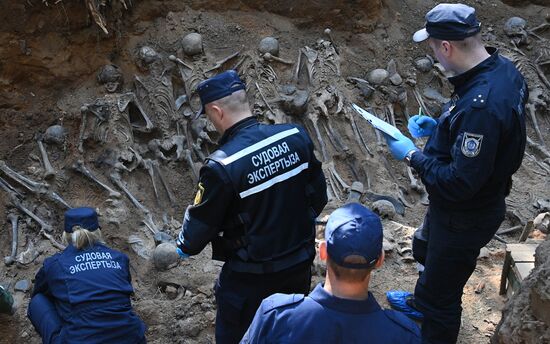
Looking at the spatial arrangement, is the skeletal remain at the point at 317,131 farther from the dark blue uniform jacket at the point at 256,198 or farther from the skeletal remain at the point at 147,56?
the dark blue uniform jacket at the point at 256,198

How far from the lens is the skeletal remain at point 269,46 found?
25.0 feet

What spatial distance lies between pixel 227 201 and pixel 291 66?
14.8 feet

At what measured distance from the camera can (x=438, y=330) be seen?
4180 mm

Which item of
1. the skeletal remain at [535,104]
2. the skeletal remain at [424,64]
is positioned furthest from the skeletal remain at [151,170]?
the skeletal remain at [535,104]

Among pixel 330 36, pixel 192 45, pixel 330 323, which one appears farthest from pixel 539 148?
pixel 330 323

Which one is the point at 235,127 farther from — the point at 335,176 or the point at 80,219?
the point at 335,176

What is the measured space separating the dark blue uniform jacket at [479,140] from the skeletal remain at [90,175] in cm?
342

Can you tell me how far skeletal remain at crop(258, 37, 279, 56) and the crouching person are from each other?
386 centimetres

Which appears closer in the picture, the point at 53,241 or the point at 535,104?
the point at 53,241

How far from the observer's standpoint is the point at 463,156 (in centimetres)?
359

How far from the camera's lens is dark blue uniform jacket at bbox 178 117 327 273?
11.5ft

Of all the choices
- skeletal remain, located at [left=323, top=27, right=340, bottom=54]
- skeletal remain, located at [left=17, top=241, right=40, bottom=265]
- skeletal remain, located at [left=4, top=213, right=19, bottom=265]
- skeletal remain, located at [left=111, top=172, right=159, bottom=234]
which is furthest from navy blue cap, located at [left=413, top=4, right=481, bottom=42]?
skeletal remain, located at [left=323, top=27, right=340, bottom=54]

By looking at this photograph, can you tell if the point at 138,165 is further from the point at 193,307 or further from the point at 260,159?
the point at 260,159

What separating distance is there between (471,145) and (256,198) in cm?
117
